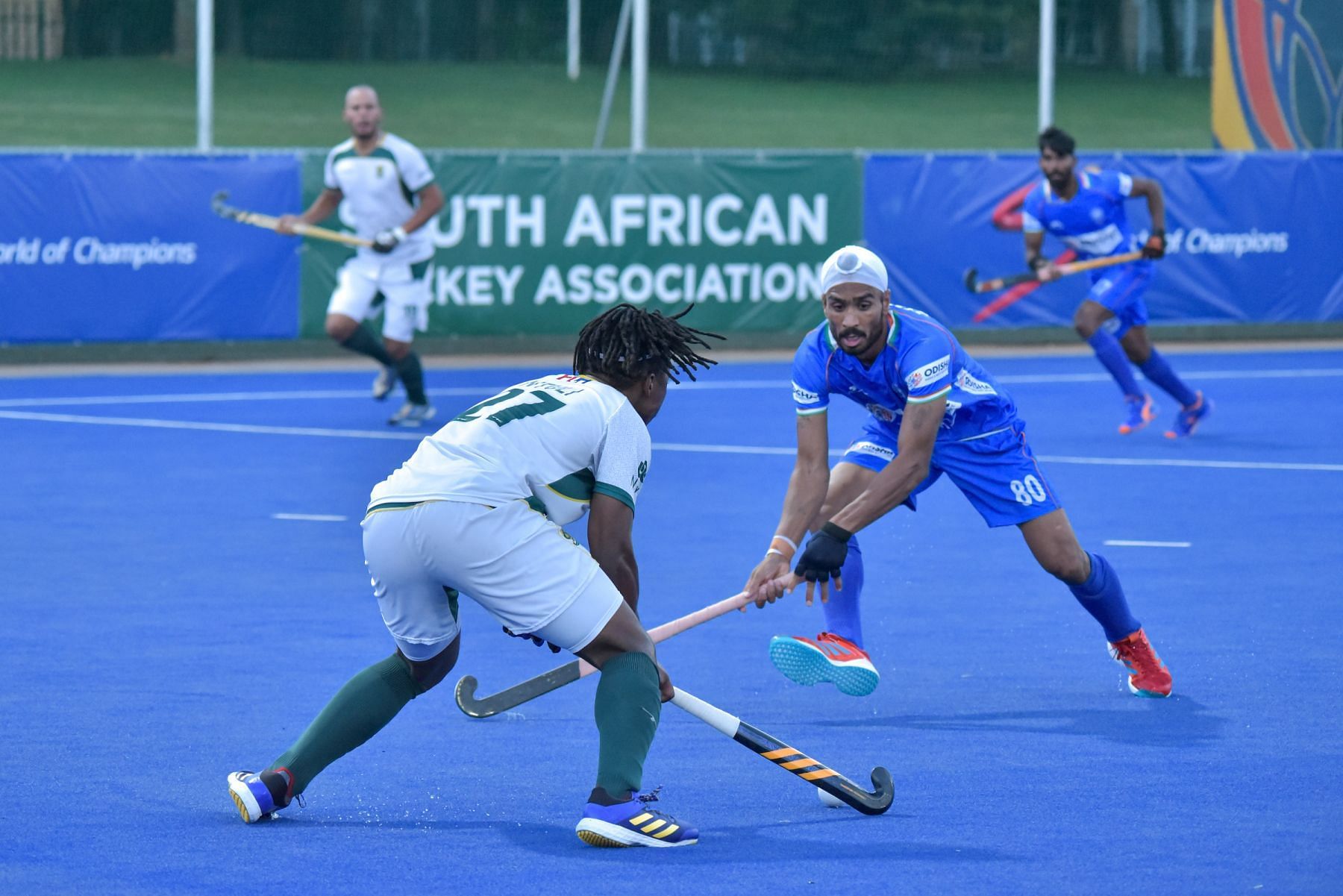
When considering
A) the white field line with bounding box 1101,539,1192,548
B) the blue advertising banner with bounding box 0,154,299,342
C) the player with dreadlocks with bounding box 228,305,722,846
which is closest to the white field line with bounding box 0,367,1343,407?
the blue advertising banner with bounding box 0,154,299,342

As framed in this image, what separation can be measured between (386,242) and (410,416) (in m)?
1.27

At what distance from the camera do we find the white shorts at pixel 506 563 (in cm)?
546

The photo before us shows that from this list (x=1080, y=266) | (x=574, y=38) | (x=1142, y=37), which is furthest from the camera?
(x=1142, y=37)

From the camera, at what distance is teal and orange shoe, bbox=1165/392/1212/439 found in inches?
588

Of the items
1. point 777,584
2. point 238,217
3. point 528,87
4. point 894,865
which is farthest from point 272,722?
point 528,87

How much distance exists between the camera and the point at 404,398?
17.2m

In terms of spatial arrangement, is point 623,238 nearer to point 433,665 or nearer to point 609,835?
point 433,665

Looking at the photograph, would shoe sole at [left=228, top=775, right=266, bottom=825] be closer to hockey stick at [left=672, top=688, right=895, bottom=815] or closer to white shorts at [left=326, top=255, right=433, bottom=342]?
hockey stick at [left=672, top=688, right=895, bottom=815]

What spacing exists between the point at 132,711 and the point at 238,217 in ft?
32.0

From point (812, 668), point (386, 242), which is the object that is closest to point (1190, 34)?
point (386, 242)

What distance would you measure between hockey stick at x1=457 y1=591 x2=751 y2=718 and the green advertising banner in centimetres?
1238

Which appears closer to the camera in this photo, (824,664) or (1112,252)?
(824,664)

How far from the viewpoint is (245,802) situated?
5754 millimetres

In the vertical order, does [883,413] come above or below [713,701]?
Result: above
